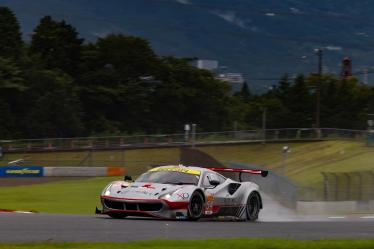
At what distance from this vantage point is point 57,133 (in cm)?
8988

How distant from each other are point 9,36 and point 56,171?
4769 centimetres

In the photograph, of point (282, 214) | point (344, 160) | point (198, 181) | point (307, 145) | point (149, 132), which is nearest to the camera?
point (198, 181)

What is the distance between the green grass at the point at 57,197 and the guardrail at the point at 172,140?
15.9 metres

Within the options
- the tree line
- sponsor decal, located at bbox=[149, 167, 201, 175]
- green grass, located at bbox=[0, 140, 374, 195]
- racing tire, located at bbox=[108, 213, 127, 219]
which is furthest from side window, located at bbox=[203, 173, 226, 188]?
the tree line

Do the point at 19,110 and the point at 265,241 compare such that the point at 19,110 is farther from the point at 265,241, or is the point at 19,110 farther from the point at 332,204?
the point at 265,241

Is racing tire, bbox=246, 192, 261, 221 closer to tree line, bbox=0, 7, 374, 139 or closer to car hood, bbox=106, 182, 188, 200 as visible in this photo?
car hood, bbox=106, 182, 188, 200

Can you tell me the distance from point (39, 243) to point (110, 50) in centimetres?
9623

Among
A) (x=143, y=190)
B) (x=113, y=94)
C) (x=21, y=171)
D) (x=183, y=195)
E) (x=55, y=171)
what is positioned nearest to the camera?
(x=143, y=190)

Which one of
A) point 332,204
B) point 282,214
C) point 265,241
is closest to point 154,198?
point 265,241

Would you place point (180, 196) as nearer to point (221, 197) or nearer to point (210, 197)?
point (210, 197)

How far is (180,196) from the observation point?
15.4 meters

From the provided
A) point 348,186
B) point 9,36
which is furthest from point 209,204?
point 9,36

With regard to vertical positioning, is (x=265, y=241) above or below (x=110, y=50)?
below

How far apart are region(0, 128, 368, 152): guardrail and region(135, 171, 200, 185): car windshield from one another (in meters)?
46.7
